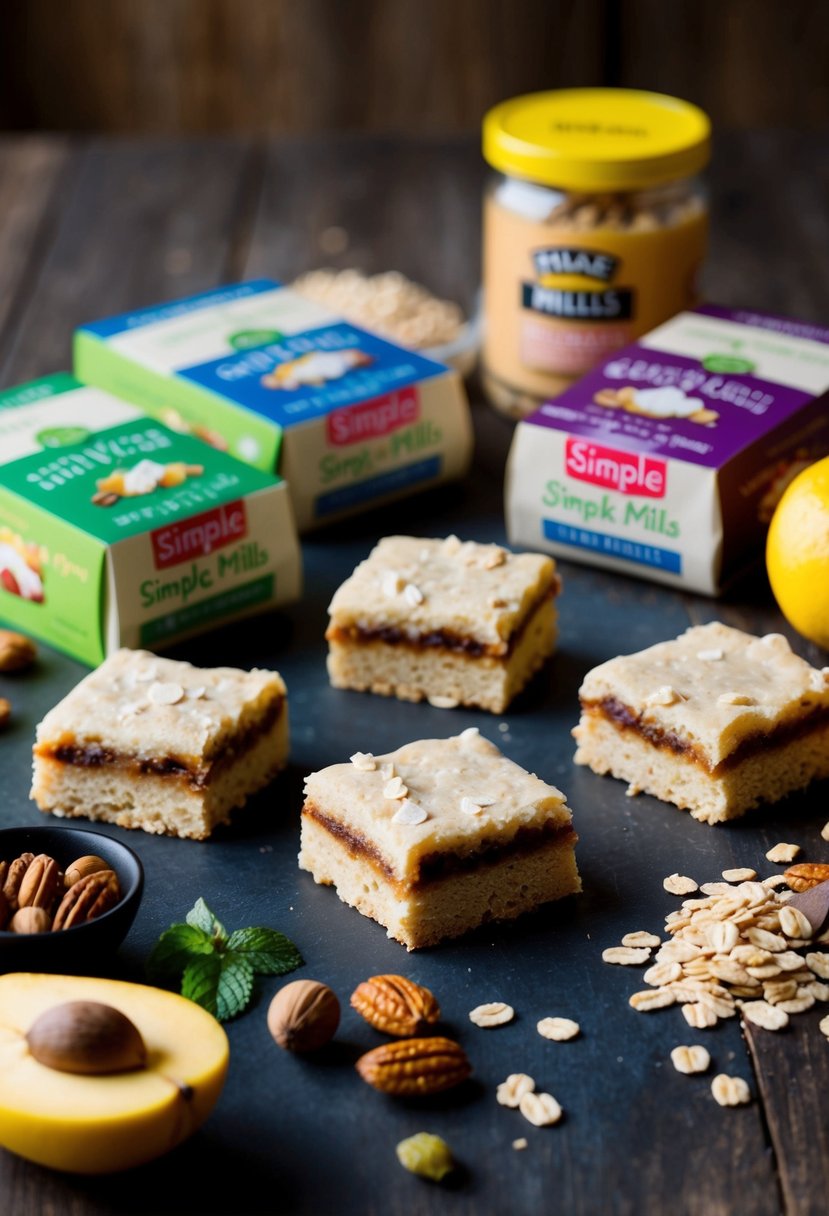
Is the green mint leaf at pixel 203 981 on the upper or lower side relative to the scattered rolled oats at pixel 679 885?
upper

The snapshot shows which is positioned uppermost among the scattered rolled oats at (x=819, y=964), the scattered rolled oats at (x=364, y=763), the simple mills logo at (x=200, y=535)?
the simple mills logo at (x=200, y=535)

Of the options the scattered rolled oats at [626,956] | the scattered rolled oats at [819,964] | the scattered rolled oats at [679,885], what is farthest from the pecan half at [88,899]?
the scattered rolled oats at [819,964]

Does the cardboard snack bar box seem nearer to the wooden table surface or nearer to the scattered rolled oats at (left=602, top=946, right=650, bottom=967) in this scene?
the wooden table surface

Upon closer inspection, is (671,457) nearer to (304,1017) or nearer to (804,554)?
(804,554)

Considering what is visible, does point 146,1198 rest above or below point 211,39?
below

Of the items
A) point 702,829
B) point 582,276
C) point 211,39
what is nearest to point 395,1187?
point 702,829

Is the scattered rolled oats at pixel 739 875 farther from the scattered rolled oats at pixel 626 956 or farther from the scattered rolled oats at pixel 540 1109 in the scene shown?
the scattered rolled oats at pixel 540 1109

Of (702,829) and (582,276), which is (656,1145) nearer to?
(702,829)
